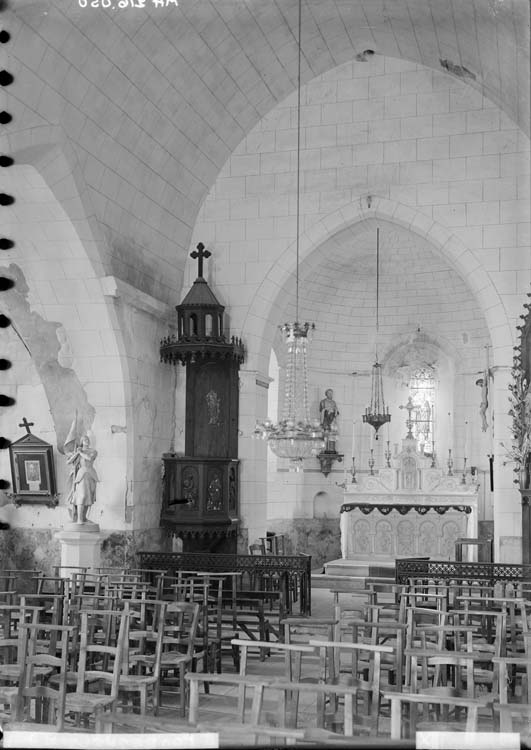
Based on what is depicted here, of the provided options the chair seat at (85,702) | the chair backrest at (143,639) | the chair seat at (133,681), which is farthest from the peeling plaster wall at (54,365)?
the chair seat at (85,702)

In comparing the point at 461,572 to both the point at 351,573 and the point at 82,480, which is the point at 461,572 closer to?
the point at 82,480

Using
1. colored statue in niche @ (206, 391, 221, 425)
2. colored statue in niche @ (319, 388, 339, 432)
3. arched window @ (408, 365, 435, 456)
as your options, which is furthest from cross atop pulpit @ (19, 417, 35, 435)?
arched window @ (408, 365, 435, 456)

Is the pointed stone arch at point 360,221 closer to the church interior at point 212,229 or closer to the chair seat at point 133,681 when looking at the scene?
the church interior at point 212,229

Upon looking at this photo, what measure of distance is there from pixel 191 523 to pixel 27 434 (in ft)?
8.99

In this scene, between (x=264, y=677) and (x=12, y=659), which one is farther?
(x=12, y=659)

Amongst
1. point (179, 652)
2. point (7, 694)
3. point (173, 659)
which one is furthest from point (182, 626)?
point (7, 694)

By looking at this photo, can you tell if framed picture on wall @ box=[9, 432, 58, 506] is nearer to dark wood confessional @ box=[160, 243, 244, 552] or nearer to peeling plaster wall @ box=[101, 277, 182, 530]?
peeling plaster wall @ box=[101, 277, 182, 530]

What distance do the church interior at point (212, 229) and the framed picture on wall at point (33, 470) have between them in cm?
3

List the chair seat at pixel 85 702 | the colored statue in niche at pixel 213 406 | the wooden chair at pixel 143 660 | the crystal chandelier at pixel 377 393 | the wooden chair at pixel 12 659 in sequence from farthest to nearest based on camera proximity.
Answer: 1. the crystal chandelier at pixel 377 393
2. the colored statue in niche at pixel 213 406
3. the wooden chair at pixel 143 660
4. the chair seat at pixel 85 702
5. the wooden chair at pixel 12 659

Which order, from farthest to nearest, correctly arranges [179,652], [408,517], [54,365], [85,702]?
[408,517] < [54,365] < [179,652] < [85,702]

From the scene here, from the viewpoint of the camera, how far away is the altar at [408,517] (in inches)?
675

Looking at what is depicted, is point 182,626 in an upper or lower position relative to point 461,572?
lower

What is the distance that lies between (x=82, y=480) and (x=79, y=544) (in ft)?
2.79

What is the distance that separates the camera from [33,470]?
13.6 metres
